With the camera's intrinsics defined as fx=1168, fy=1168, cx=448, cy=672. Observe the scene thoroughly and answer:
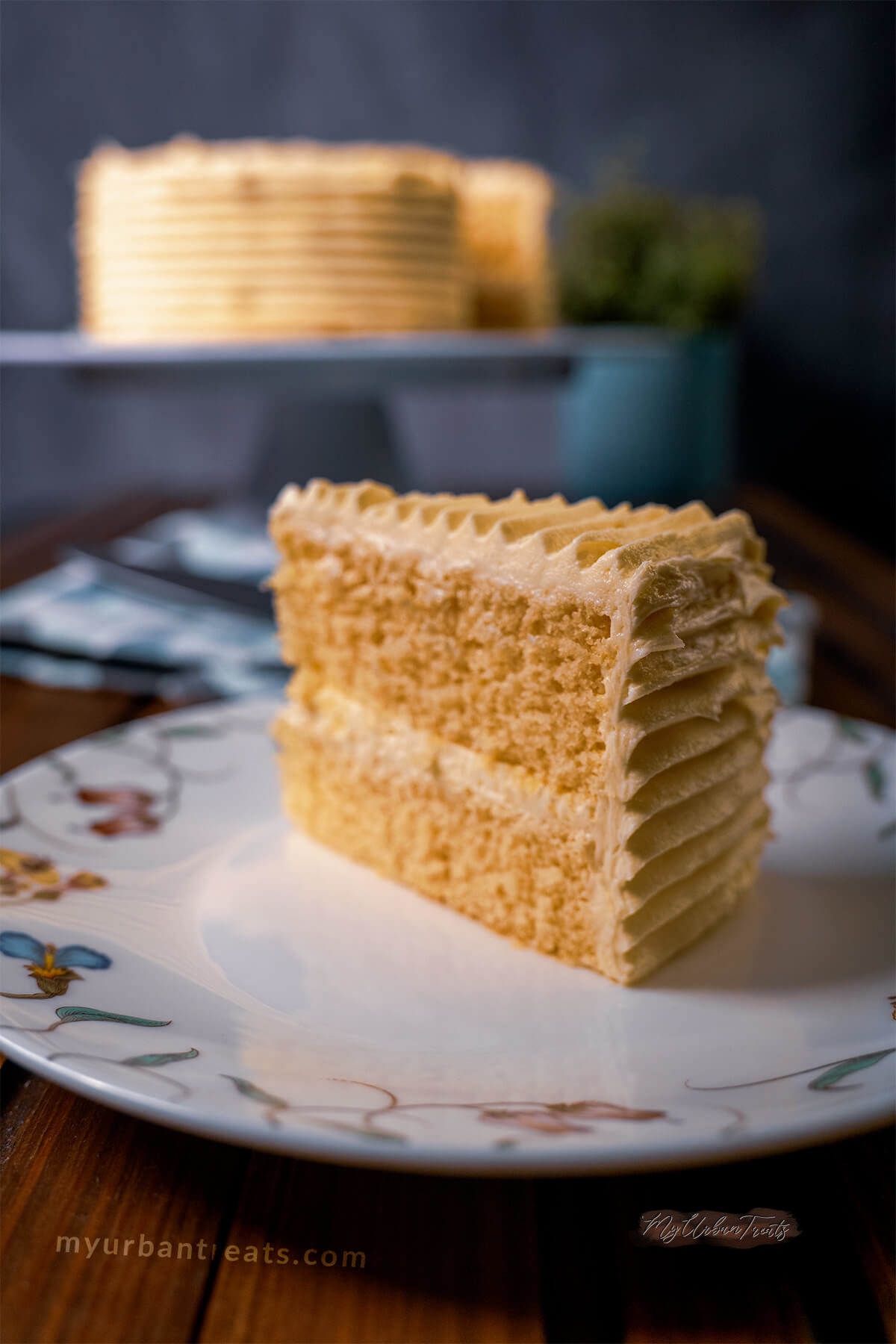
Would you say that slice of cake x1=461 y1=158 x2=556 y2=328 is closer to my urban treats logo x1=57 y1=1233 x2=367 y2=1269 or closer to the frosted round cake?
the frosted round cake

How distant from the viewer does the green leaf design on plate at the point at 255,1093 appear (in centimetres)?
61

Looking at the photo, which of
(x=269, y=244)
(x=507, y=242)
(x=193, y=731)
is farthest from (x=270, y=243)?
(x=193, y=731)

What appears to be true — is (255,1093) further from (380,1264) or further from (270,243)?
(270,243)

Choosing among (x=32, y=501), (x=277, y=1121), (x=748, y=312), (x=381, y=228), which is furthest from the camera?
(x=32, y=501)

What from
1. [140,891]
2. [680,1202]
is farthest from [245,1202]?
[140,891]

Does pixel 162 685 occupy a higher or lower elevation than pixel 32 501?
higher

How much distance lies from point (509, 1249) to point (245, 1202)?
5.6 inches

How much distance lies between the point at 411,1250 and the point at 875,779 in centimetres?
75

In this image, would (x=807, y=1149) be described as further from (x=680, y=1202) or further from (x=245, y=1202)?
(x=245, y=1202)

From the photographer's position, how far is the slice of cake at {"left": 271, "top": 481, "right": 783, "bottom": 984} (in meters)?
0.87

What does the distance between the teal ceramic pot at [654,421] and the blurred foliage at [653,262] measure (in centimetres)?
6

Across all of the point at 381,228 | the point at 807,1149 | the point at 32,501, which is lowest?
the point at 32,501

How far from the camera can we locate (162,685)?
1.56 meters

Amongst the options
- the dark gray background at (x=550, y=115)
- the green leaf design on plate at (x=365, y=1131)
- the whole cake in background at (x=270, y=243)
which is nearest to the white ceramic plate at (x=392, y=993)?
the green leaf design on plate at (x=365, y=1131)
